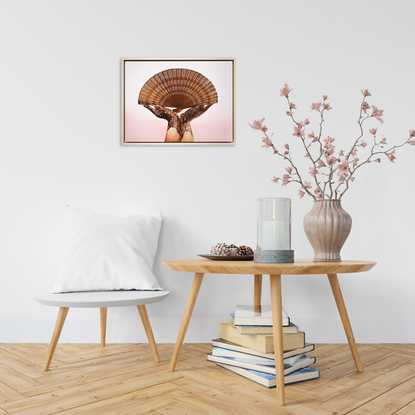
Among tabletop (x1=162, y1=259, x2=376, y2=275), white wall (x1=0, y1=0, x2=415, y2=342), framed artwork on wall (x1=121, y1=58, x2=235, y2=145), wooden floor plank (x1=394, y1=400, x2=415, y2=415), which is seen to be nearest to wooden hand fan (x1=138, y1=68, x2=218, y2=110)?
framed artwork on wall (x1=121, y1=58, x2=235, y2=145)

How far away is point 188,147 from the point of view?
2.19m

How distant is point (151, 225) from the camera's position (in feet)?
6.84

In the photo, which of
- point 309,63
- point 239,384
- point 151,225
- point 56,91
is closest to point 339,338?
point 239,384

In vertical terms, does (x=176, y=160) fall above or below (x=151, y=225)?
above

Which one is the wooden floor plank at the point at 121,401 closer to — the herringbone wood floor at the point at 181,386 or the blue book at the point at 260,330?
the herringbone wood floor at the point at 181,386

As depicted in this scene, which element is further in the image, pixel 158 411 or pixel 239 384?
pixel 239 384

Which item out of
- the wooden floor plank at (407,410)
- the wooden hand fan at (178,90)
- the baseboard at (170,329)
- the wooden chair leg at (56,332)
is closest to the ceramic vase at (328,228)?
the wooden floor plank at (407,410)

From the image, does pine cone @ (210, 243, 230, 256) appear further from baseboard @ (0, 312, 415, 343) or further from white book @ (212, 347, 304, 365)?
baseboard @ (0, 312, 415, 343)

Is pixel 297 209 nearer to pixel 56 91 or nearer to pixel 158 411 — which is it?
pixel 158 411

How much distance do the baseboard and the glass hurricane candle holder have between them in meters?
0.79

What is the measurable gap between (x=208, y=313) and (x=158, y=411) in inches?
36.3

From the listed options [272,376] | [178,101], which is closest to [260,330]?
[272,376]

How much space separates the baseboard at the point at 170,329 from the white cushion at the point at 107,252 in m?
0.34

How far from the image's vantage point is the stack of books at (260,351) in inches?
58.2
